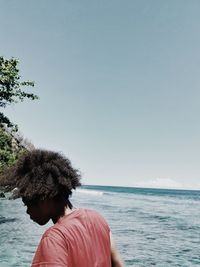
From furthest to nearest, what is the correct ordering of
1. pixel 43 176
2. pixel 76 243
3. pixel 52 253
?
1. pixel 43 176
2. pixel 76 243
3. pixel 52 253

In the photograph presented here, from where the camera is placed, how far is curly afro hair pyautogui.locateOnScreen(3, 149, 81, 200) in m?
2.40

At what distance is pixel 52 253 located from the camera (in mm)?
2023

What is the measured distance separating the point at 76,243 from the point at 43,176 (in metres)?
0.48

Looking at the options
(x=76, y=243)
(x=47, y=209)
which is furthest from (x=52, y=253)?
(x=47, y=209)

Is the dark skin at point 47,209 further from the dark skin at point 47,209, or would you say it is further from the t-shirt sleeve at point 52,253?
the t-shirt sleeve at point 52,253

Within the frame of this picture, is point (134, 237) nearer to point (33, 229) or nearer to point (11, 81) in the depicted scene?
point (33, 229)

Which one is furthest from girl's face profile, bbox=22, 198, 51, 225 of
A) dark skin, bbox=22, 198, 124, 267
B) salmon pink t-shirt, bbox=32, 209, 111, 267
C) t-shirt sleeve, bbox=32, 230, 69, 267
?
t-shirt sleeve, bbox=32, 230, 69, 267

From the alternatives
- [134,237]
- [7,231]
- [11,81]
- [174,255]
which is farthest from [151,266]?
[11,81]

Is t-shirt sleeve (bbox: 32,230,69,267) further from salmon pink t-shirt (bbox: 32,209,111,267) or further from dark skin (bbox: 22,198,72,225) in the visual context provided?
dark skin (bbox: 22,198,72,225)

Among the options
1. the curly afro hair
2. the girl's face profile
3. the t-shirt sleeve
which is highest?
the curly afro hair

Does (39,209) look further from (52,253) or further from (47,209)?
(52,253)

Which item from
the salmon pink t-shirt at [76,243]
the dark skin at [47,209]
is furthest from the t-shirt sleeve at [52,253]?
the dark skin at [47,209]

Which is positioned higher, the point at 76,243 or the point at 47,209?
the point at 47,209

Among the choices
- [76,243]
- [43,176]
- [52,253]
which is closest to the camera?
[52,253]
